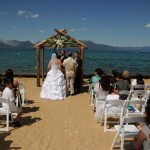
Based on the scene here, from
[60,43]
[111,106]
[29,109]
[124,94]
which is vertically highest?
[60,43]

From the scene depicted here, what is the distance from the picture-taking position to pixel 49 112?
11031 mm

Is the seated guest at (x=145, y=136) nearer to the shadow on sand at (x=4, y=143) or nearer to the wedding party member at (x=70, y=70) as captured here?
the shadow on sand at (x=4, y=143)

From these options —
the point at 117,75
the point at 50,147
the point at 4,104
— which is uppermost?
the point at 117,75

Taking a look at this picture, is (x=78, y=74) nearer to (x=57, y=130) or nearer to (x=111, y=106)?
(x=111, y=106)

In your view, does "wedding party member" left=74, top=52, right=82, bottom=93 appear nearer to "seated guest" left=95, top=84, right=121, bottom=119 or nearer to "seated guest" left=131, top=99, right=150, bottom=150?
"seated guest" left=95, top=84, right=121, bottom=119

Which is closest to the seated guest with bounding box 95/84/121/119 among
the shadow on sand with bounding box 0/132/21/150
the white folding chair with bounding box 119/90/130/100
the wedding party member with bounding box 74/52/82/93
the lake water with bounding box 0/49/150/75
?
the white folding chair with bounding box 119/90/130/100

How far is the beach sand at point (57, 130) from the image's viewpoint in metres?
7.64

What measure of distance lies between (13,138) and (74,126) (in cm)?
195

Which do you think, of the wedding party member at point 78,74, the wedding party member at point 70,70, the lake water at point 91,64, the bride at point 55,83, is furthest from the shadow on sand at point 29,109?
the lake water at point 91,64

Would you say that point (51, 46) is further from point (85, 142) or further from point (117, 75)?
point (85, 142)

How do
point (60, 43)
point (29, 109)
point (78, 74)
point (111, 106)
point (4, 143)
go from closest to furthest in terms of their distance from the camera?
1. point (4, 143)
2. point (111, 106)
3. point (29, 109)
4. point (78, 74)
5. point (60, 43)

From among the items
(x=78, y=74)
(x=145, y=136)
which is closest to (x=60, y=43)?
(x=78, y=74)

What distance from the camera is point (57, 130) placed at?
349 inches

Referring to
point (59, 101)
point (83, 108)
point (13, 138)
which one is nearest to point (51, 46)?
point (59, 101)
